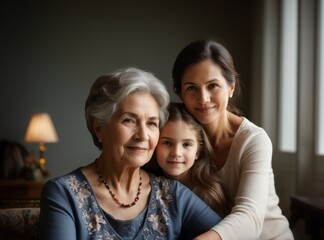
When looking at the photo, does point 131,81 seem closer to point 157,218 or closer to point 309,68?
point 157,218

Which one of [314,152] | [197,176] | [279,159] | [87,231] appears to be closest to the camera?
[87,231]

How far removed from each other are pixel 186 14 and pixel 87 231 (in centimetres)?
460

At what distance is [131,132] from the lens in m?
1.60

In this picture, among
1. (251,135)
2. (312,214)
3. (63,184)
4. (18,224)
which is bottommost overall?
(312,214)

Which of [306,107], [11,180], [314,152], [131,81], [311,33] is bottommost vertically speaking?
[11,180]

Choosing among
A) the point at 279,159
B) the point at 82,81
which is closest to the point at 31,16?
the point at 82,81

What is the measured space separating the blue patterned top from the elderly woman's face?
0.16m

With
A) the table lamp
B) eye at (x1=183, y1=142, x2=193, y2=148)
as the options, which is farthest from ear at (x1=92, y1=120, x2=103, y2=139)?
the table lamp

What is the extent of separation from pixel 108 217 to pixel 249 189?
52cm

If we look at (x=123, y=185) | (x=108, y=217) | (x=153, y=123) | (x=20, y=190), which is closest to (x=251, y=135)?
(x=153, y=123)

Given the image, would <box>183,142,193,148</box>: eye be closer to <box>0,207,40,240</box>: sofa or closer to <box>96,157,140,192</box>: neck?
<box>96,157,140,192</box>: neck

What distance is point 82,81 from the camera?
18.6 ft

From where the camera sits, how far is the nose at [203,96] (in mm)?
1873

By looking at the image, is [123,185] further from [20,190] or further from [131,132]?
[20,190]
